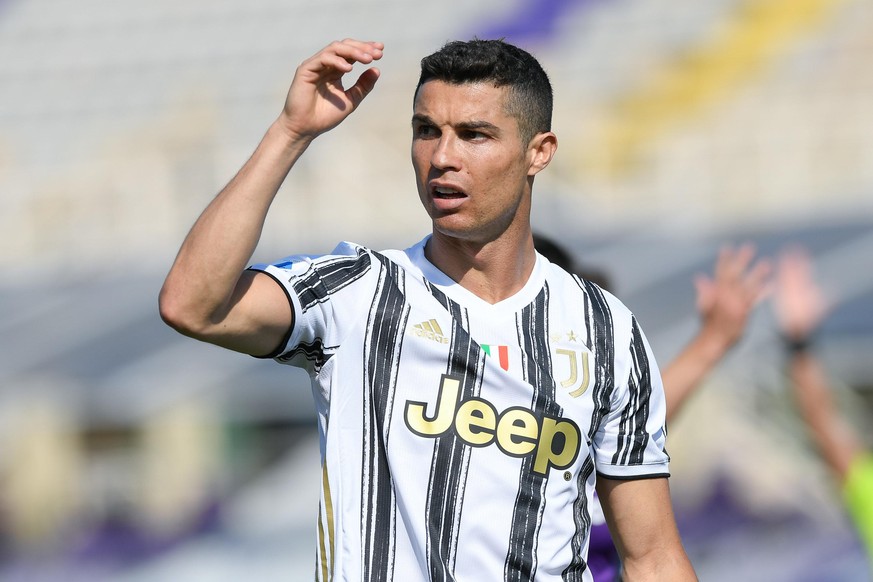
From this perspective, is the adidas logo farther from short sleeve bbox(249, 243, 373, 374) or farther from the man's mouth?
the man's mouth

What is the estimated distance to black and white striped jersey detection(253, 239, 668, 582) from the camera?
2.07 m

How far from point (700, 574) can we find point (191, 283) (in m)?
5.57

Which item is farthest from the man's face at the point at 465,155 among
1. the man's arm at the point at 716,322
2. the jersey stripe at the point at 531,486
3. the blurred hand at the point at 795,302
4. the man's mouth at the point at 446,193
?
the blurred hand at the point at 795,302

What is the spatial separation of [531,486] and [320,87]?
786mm

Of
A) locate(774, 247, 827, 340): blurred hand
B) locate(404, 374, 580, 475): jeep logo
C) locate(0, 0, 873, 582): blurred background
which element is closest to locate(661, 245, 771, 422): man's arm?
locate(774, 247, 827, 340): blurred hand

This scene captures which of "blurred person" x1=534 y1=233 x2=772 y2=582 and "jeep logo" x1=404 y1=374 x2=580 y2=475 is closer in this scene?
"jeep logo" x1=404 y1=374 x2=580 y2=475

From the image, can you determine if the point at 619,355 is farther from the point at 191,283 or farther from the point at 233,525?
the point at 233,525

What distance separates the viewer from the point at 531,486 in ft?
7.00

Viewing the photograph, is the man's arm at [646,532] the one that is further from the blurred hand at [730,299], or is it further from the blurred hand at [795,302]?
the blurred hand at [795,302]

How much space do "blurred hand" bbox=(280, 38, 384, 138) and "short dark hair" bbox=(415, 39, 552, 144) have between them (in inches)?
8.9

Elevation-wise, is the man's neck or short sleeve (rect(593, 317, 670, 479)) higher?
the man's neck

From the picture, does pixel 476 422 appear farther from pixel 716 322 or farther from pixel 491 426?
pixel 716 322

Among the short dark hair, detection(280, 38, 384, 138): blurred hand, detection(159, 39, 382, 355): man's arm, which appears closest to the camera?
detection(159, 39, 382, 355): man's arm

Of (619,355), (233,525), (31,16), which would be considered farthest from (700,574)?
(31,16)
